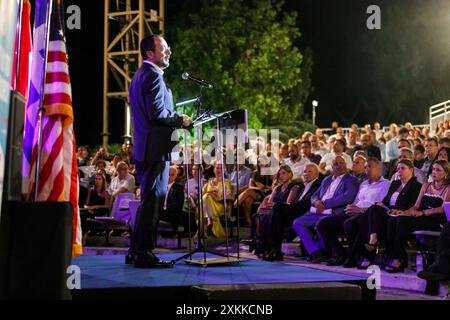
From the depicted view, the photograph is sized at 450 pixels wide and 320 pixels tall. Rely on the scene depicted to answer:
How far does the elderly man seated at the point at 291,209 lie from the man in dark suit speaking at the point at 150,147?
11.9 ft

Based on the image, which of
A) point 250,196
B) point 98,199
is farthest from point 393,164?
point 98,199

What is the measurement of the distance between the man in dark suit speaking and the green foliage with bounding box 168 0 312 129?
17080 millimetres

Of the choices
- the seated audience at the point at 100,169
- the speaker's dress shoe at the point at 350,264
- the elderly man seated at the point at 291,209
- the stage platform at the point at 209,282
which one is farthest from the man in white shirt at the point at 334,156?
the stage platform at the point at 209,282

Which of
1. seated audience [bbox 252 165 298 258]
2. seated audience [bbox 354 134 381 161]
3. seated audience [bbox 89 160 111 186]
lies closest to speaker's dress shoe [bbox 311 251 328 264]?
seated audience [bbox 252 165 298 258]

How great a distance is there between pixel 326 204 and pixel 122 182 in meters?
4.61

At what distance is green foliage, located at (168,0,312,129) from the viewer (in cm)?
2322

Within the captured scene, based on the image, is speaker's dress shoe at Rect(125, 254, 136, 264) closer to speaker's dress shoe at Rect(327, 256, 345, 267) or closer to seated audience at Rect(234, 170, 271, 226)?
speaker's dress shoe at Rect(327, 256, 345, 267)

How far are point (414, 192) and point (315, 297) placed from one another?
383cm

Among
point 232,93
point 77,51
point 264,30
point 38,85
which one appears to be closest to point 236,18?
point 264,30

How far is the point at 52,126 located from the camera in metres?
4.52

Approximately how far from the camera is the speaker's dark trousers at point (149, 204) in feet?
17.9
